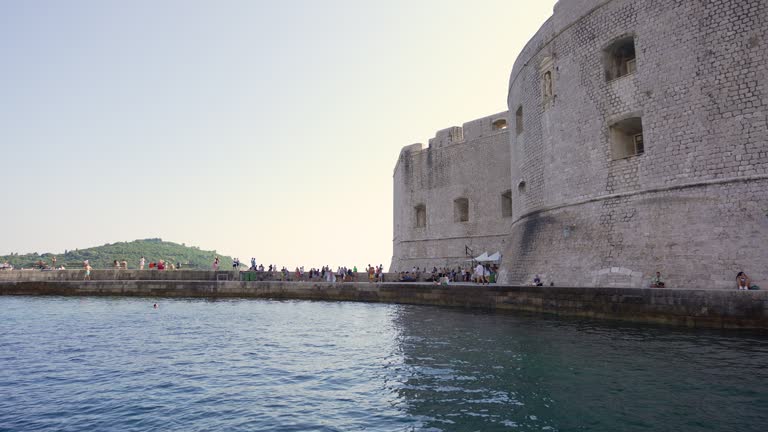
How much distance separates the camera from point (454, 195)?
87.6 feet

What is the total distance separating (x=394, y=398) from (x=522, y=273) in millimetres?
10657

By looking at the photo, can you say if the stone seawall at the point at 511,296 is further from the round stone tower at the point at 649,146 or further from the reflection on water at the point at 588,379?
the round stone tower at the point at 649,146

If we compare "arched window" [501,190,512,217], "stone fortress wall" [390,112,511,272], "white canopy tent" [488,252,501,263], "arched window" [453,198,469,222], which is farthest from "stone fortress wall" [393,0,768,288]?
"arched window" [453,198,469,222]

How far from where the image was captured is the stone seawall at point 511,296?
928 cm

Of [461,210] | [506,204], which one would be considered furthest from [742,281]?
[461,210]

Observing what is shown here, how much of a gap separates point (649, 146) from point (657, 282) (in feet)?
12.2

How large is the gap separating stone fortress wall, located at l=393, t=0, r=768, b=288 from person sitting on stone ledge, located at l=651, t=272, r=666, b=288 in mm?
217

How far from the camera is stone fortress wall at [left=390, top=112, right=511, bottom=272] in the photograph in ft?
80.9

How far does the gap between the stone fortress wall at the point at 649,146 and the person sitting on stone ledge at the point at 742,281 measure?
186mm

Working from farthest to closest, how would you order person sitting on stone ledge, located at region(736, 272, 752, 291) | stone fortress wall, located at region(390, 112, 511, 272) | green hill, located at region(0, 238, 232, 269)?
green hill, located at region(0, 238, 232, 269)
stone fortress wall, located at region(390, 112, 511, 272)
person sitting on stone ledge, located at region(736, 272, 752, 291)

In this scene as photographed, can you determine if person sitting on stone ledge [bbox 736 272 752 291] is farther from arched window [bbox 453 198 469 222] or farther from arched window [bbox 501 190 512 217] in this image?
arched window [bbox 453 198 469 222]

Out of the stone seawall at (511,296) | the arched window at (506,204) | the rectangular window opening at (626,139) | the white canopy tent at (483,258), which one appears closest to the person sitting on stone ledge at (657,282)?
the stone seawall at (511,296)

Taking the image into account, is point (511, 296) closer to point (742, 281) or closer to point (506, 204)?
point (742, 281)

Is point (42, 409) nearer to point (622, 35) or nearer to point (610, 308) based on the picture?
point (610, 308)
